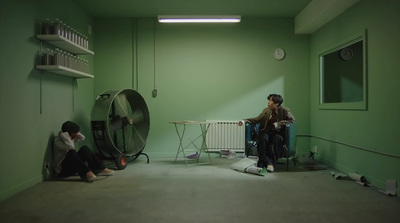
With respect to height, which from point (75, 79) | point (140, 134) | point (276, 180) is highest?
point (75, 79)

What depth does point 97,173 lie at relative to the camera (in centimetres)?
430

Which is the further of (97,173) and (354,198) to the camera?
(97,173)

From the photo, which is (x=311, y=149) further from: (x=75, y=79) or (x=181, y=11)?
(x=75, y=79)

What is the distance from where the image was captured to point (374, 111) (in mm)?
3662

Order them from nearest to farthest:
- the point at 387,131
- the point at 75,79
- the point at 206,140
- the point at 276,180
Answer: the point at 387,131, the point at 276,180, the point at 75,79, the point at 206,140

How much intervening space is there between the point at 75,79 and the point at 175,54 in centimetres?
200

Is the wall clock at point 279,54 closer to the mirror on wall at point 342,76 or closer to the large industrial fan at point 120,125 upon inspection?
the mirror on wall at point 342,76

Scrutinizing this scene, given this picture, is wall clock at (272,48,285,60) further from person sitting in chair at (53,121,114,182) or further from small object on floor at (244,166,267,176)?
person sitting in chair at (53,121,114,182)

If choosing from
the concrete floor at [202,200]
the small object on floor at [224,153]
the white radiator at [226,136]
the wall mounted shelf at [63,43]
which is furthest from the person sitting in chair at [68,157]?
the small object on floor at [224,153]

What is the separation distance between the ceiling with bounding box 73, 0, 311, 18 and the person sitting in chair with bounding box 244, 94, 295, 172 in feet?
5.67

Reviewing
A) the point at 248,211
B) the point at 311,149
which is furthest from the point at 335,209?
the point at 311,149

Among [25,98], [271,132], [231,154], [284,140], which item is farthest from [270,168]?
[25,98]

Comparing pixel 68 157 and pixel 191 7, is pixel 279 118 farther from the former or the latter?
pixel 68 157

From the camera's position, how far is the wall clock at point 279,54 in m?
5.84
